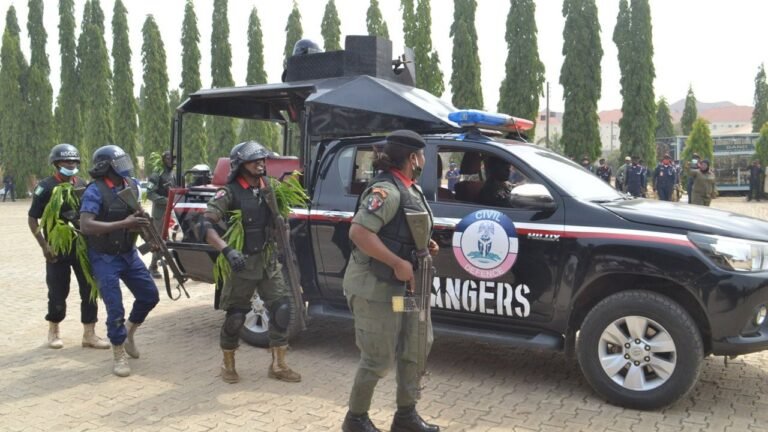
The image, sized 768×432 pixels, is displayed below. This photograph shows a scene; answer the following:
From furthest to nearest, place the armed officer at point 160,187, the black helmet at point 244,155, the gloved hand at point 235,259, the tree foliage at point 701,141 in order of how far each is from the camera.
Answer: the tree foliage at point 701,141
the armed officer at point 160,187
the black helmet at point 244,155
the gloved hand at point 235,259

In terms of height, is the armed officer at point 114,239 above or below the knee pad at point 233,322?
above

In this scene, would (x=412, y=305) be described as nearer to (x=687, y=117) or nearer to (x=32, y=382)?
(x=32, y=382)

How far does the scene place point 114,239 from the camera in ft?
17.1

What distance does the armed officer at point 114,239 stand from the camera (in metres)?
5.07

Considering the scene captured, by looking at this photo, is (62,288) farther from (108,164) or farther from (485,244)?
(485,244)

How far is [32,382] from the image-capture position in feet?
16.4

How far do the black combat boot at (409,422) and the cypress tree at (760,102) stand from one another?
195 feet

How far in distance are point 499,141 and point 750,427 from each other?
8.46 ft

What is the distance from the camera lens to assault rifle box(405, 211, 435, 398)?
344cm

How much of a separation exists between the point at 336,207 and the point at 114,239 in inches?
70.6

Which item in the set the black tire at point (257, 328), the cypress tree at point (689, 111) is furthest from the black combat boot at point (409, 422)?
the cypress tree at point (689, 111)

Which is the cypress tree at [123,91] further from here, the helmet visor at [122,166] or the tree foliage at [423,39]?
the helmet visor at [122,166]

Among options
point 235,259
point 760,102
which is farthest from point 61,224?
point 760,102

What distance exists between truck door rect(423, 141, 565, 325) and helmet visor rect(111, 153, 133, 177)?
2.38m
